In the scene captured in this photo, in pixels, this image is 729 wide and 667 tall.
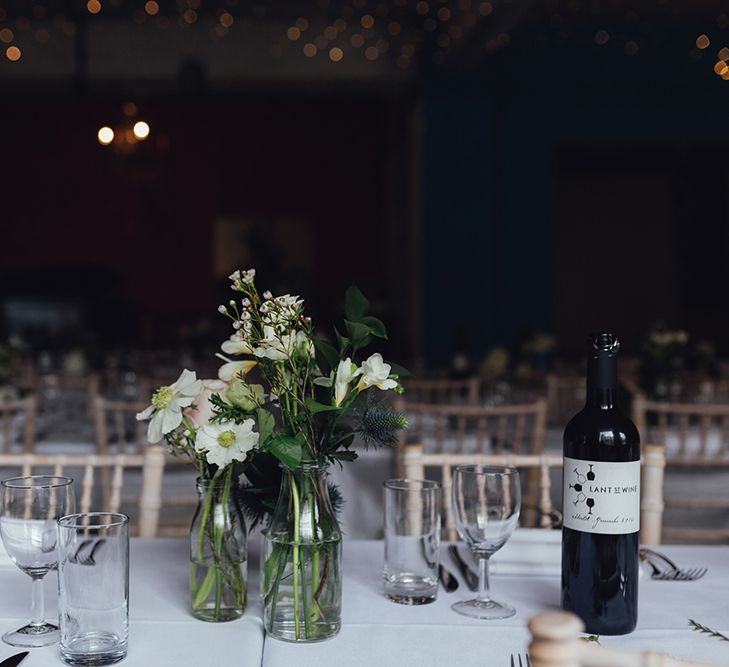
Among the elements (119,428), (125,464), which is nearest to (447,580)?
(125,464)

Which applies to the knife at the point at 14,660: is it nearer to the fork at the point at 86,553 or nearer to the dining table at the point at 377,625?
the dining table at the point at 377,625

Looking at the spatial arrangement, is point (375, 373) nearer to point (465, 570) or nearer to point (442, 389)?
point (465, 570)

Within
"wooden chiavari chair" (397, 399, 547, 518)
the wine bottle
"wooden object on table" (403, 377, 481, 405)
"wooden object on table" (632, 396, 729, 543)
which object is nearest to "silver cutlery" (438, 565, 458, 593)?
the wine bottle

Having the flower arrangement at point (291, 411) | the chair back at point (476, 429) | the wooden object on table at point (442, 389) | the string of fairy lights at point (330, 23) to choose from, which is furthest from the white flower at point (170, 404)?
the string of fairy lights at point (330, 23)

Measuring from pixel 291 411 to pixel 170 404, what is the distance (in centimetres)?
16

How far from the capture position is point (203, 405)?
130cm

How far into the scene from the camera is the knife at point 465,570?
4.79ft

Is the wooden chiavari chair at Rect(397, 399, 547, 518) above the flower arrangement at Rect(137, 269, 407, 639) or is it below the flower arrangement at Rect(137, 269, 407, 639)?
below

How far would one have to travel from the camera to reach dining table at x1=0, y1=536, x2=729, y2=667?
3.81 ft

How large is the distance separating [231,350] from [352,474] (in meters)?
2.03

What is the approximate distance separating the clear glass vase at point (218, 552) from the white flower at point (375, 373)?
227 mm

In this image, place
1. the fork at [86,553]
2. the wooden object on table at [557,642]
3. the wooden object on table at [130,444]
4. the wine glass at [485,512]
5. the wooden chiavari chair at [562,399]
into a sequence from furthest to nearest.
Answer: the wooden chiavari chair at [562,399], the wooden object on table at [130,444], the wine glass at [485,512], the fork at [86,553], the wooden object on table at [557,642]

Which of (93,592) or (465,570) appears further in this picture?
(465,570)

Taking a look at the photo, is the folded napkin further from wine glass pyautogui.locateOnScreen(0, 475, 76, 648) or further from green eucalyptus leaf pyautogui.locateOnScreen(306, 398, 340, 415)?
wine glass pyautogui.locateOnScreen(0, 475, 76, 648)
